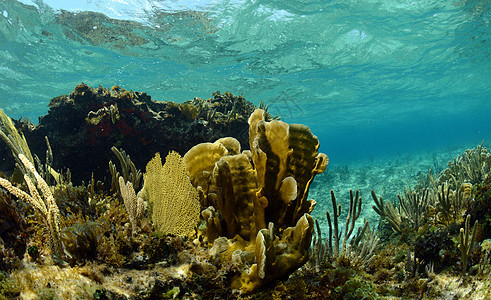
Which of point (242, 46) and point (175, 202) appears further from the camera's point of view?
point (242, 46)

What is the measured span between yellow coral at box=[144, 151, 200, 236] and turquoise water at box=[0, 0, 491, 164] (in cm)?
1259

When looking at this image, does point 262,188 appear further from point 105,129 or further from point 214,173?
point 105,129

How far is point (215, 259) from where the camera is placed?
2740 millimetres

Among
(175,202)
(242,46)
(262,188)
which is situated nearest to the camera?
(262,188)

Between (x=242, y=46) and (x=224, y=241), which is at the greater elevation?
(x=242, y=46)

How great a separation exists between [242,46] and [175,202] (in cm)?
1623

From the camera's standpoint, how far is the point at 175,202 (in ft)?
9.58

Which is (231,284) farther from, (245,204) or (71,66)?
(71,66)

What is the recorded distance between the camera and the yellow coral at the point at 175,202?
115 inches

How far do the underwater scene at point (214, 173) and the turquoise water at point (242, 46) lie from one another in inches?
5.5

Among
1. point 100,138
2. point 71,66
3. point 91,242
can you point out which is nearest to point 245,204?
point 91,242

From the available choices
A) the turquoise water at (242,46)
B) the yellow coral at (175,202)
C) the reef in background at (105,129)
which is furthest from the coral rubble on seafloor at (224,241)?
the turquoise water at (242,46)

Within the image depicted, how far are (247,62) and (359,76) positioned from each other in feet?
41.0

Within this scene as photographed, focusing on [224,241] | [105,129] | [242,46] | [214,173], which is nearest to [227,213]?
[224,241]
